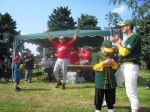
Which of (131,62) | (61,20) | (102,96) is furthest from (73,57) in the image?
(61,20)

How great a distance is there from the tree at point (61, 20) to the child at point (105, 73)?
49415 millimetres

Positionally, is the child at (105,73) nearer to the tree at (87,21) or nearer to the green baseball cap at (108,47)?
the green baseball cap at (108,47)

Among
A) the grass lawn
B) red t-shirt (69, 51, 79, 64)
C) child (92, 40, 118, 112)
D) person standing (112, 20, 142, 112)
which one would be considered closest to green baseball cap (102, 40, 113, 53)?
child (92, 40, 118, 112)

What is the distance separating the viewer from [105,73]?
7477 mm

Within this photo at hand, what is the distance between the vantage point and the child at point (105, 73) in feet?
24.4

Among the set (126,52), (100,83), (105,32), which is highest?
(105,32)

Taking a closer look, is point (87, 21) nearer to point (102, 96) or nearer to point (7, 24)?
point (7, 24)

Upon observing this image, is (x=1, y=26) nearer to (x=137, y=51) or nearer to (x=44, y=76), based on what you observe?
(x=44, y=76)

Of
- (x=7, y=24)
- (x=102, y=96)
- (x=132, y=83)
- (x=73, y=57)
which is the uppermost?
(x=7, y=24)

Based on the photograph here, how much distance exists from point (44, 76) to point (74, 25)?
39745 mm

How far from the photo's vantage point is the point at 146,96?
11.2 m

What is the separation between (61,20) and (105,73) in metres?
50.2

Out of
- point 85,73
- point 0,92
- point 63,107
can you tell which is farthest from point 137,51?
point 85,73

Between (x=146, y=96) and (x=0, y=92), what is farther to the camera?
(x=0, y=92)
